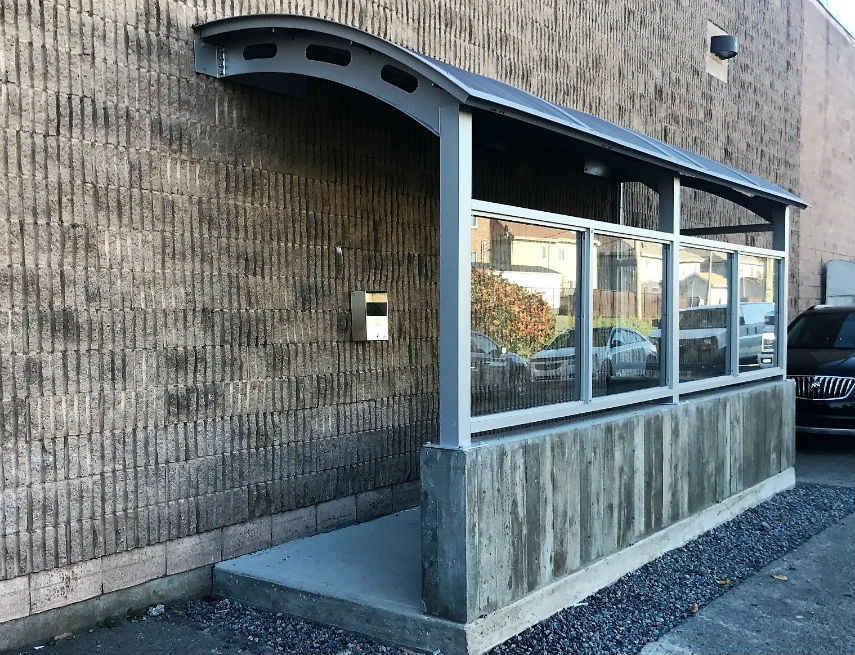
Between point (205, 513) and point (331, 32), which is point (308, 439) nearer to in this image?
point (205, 513)

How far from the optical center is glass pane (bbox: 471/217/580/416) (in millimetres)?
4867

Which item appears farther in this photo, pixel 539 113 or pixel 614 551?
pixel 614 551

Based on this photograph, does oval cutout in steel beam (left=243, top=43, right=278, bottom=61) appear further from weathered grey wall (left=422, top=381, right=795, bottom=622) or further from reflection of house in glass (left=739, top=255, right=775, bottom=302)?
reflection of house in glass (left=739, top=255, right=775, bottom=302)

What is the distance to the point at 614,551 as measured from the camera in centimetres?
591

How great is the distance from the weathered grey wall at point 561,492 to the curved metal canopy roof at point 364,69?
5.91ft

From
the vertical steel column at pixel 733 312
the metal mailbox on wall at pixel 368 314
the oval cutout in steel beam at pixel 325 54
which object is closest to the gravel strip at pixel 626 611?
the vertical steel column at pixel 733 312

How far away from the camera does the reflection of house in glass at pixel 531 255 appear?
4852 millimetres

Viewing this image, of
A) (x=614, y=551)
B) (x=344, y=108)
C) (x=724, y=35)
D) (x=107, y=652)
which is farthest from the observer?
(x=724, y=35)

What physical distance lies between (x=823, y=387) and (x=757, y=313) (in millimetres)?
3324

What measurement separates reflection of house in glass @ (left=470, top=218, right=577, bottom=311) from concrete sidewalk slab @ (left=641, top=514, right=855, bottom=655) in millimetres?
2087

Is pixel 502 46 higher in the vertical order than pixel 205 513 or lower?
higher

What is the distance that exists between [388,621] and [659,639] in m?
1.53

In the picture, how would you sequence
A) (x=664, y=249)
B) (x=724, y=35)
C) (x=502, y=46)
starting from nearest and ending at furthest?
(x=664, y=249) < (x=502, y=46) < (x=724, y=35)

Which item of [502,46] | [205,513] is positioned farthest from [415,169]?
[205,513]
